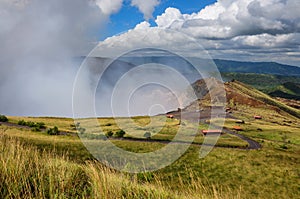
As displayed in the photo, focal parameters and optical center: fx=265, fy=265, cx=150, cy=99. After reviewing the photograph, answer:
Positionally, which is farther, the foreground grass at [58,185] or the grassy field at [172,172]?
the grassy field at [172,172]

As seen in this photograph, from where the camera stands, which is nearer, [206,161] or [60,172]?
[60,172]

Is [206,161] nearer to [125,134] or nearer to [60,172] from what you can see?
[125,134]

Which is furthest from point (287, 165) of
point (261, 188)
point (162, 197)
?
point (162, 197)

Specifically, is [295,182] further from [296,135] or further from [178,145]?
[296,135]

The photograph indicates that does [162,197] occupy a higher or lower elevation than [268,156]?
higher

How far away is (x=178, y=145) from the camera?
227ft

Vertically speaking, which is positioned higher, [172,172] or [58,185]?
[58,185]

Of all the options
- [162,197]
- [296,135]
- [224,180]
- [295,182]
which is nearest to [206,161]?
[224,180]

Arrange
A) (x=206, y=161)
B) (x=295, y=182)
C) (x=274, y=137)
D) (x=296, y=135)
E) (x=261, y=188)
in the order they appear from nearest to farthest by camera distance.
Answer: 1. (x=261, y=188)
2. (x=295, y=182)
3. (x=206, y=161)
4. (x=274, y=137)
5. (x=296, y=135)

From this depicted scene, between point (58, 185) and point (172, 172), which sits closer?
point (58, 185)

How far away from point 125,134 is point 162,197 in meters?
73.5

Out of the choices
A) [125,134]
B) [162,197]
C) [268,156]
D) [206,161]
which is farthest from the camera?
[125,134]

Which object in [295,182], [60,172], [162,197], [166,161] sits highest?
[60,172]

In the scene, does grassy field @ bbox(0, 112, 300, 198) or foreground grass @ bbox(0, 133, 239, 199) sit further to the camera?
grassy field @ bbox(0, 112, 300, 198)
